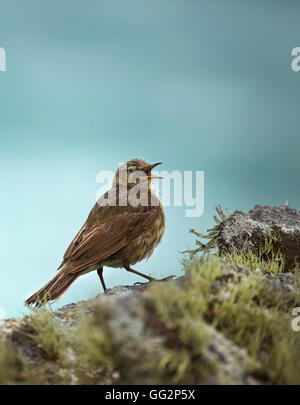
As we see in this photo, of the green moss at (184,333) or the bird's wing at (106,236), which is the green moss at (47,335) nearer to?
the green moss at (184,333)

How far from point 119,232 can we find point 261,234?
7.20 ft

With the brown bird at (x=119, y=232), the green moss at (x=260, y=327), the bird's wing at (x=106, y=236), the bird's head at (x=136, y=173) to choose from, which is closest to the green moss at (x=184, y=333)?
the green moss at (x=260, y=327)

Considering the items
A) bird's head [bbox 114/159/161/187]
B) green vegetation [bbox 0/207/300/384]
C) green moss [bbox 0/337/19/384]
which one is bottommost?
green moss [bbox 0/337/19/384]

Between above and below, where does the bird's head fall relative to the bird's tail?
above

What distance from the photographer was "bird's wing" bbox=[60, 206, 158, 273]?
5914 mm

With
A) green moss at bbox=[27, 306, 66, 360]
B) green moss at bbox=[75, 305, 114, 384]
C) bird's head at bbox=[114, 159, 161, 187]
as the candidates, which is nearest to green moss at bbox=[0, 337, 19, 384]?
green moss at bbox=[27, 306, 66, 360]

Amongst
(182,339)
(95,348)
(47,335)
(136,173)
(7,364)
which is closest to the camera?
(182,339)

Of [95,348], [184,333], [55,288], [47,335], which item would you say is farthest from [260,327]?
[55,288]

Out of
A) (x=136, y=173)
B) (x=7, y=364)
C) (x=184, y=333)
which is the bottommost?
(x=7, y=364)

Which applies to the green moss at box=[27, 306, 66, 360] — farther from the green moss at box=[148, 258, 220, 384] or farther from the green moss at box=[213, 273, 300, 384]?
the green moss at box=[213, 273, 300, 384]

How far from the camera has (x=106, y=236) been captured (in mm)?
6086

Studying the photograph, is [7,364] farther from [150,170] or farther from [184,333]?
[150,170]

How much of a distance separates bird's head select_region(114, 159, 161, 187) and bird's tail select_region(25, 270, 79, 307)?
1.74 metres
